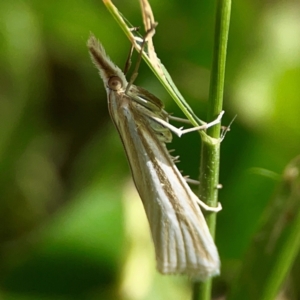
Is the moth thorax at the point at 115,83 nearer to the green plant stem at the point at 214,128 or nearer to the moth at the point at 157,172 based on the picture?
the moth at the point at 157,172

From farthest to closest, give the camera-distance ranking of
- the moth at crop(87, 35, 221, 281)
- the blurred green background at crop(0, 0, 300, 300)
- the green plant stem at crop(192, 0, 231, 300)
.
Answer: the blurred green background at crop(0, 0, 300, 300) < the moth at crop(87, 35, 221, 281) < the green plant stem at crop(192, 0, 231, 300)

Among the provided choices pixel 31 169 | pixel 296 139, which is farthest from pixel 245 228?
pixel 31 169

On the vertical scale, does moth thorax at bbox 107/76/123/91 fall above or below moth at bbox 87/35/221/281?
above

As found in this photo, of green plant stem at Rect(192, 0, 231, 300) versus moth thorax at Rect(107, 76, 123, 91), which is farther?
moth thorax at Rect(107, 76, 123, 91)

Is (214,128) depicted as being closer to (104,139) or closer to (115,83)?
(115,83)

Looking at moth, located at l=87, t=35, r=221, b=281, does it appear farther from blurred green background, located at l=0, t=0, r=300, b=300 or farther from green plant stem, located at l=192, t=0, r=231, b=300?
blurred green background, located at l=0, t=0, r=300, b=300

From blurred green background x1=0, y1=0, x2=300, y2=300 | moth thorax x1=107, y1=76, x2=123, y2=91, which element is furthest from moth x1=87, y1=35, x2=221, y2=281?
blurred green background x1=0, y1=0, x2=300, y2=300
